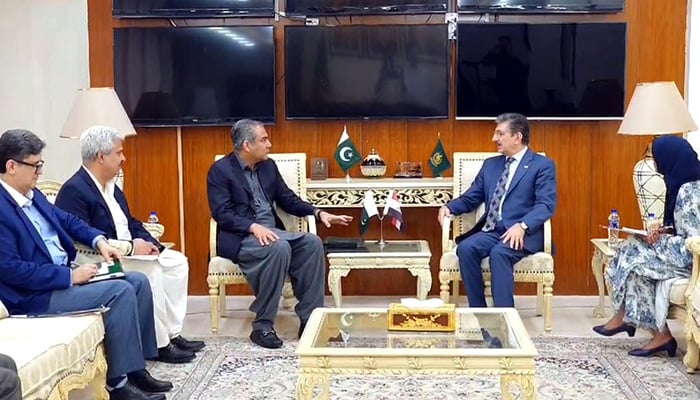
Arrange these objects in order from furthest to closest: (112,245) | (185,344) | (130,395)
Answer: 1. (185,344)
2. (112,245)
3. (130,395)

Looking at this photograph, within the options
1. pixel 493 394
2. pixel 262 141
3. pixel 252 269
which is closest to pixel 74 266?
pixel 252 269

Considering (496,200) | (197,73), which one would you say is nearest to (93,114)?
(197,73)

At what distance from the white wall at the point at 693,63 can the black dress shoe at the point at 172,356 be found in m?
3.48

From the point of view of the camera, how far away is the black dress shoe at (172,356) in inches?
166

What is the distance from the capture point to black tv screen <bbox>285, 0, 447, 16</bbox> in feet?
17.5

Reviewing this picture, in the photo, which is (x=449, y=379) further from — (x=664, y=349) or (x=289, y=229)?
(x=289, y=229)

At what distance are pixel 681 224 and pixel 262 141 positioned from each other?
2278mm

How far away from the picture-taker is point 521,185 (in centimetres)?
484

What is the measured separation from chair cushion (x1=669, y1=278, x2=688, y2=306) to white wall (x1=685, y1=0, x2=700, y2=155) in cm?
A: 172

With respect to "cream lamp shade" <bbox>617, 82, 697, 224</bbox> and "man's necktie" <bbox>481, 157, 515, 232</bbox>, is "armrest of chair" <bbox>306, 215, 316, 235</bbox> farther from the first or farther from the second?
"cream lamp shade" <bbox>617, 82, 697, 224</bbox>

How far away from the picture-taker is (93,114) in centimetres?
489

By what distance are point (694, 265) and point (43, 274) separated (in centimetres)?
287

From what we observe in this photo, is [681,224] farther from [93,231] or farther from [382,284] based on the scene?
[93,231]

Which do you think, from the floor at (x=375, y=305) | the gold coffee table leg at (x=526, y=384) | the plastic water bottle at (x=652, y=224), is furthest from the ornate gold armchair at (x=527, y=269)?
the gold coffee table leg at (x=526, y=384)
